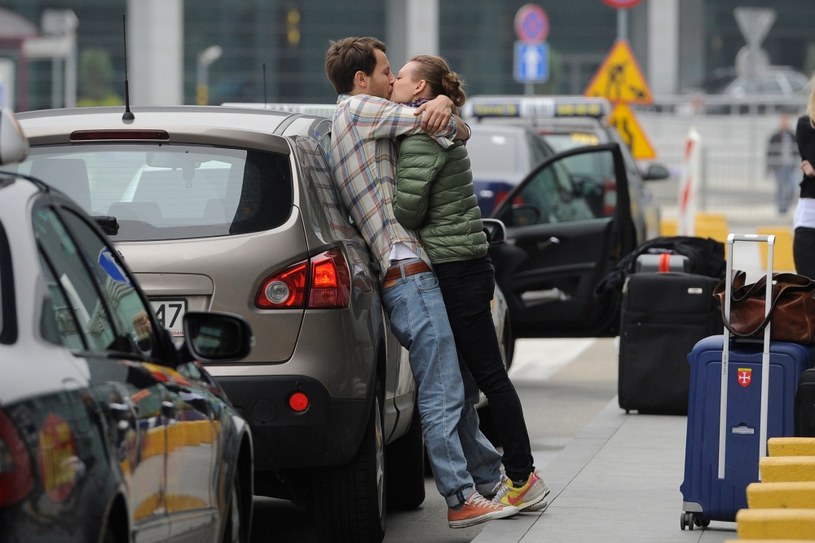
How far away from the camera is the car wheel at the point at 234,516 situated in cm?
483

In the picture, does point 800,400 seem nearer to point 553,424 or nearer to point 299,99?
point 553,424

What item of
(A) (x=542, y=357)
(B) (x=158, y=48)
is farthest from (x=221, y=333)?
(B) (x=158, y=48)

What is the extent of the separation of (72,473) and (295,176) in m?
3.00

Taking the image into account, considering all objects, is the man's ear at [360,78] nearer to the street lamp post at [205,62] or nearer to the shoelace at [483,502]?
the shoelace at [483,502]

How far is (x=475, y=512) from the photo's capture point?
6.84 m

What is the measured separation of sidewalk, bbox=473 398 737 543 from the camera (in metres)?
6.61

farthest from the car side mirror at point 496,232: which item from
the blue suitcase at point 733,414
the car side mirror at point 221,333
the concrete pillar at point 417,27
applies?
the concrete pillar at point 417,27

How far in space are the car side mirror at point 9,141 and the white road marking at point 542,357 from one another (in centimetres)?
982

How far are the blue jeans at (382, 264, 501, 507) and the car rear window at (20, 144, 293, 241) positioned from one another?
695 millimetres

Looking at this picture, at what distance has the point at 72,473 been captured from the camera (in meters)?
3.37

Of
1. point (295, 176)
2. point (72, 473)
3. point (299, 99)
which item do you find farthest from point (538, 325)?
point (299, 99)

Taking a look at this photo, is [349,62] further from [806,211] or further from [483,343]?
[806,211]

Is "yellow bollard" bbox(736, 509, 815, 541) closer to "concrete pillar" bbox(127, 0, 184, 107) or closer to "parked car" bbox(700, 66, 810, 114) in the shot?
"parked car" bbox(700, 66, 810, 114)

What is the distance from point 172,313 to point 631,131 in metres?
15.6
